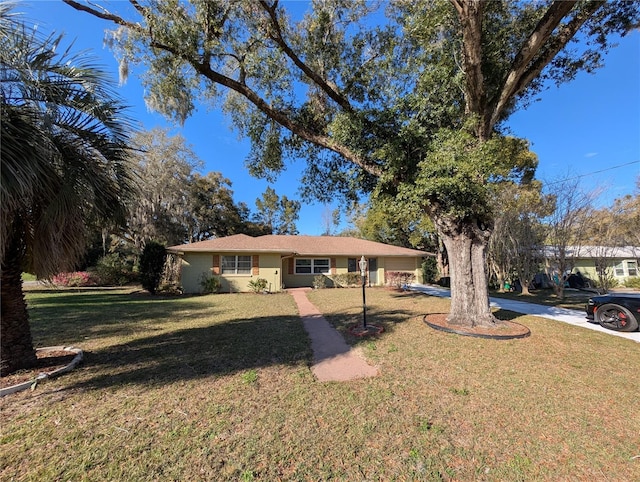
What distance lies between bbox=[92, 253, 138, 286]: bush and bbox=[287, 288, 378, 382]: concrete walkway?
64.6 ft

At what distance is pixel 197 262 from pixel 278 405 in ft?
46.8

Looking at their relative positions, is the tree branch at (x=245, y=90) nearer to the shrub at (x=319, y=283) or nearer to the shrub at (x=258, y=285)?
the shrub at (x=258, y=285)

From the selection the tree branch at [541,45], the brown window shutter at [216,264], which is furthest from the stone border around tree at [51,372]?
the tree branch at [541,45]

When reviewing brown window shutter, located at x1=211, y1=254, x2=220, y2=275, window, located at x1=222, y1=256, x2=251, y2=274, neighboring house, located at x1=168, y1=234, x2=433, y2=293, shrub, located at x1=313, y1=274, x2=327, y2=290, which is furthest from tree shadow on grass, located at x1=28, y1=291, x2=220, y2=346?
shrub, located at x1=313, y1=274, x2=327, y2=290

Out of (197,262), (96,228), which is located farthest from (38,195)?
(197,262)

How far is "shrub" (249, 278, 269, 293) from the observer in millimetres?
16344

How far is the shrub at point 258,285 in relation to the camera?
16344 mm

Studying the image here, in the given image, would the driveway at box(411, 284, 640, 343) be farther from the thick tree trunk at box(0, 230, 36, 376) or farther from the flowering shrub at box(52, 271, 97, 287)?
the flowering shrub at box(52, 271, 97, 287)

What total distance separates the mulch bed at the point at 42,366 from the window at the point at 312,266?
1513 cm

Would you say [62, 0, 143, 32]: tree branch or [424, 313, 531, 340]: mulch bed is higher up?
[62, 0, 143, 32]: tree branch

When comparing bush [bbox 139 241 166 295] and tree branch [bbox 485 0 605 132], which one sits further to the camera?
bush [bbox 139 241 166 295]

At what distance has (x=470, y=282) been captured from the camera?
7.48 meters

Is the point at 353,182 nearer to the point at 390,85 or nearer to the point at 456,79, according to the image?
the point at 390,85

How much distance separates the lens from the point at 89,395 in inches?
149
